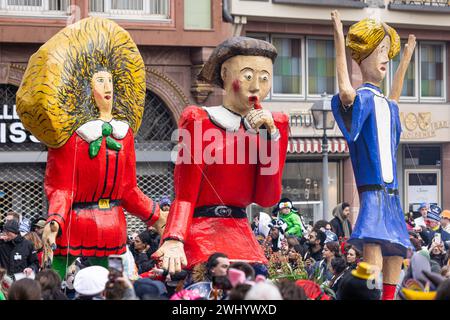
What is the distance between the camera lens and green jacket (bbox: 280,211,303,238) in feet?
49.9

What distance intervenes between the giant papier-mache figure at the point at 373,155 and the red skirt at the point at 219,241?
0.76 m

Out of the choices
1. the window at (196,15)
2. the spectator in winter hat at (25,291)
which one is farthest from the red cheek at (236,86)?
the window at (196,15)

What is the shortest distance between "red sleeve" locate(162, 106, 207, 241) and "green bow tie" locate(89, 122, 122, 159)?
33.3 inches

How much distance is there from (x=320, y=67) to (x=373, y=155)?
14.3 meters

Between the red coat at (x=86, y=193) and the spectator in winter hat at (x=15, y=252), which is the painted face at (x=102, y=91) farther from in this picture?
the spectator in winter hat at (x=15, y=252)

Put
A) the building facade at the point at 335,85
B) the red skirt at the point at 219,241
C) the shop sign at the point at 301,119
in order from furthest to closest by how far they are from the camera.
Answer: the shop sign at the point at 301,119 < the building facade at the point at 335,85 < the red skirt at the point at 219,241

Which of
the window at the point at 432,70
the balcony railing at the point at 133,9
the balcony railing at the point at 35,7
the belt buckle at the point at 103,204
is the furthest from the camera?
the window at the point at 432,70

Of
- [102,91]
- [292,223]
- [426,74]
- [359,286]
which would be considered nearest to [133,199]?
[102,91]

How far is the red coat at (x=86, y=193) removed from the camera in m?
9.59

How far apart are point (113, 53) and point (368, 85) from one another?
2039 millimetres

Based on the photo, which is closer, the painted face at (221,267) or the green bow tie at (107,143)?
the painted face at (221,267)

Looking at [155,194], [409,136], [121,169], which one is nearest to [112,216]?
[121,169]

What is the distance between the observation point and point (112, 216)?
32.3ft

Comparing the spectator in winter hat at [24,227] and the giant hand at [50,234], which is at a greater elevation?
the giant hand at [50,234]
